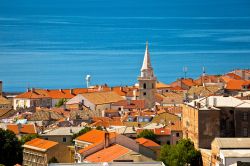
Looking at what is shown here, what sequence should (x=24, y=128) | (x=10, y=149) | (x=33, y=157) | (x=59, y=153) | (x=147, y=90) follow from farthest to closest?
(x=147, y=90) → (x=24, y=128) → (x=10, y=149) → (x=33, y=157) → (x=59, y=153)

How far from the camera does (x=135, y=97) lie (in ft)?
247

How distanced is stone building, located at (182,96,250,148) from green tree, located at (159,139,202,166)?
0.83 m

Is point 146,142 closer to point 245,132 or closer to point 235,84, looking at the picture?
point 245,132

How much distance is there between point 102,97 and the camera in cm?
7381

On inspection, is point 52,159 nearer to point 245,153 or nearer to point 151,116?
point 245,153

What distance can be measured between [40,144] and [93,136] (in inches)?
93.4

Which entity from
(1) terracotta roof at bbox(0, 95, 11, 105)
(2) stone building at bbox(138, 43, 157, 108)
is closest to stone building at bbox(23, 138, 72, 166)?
(2) stone building at bbox(138, 43, 157, 108)

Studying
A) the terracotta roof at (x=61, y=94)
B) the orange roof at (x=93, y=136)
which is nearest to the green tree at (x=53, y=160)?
the orange roof at (x=93, y=136)

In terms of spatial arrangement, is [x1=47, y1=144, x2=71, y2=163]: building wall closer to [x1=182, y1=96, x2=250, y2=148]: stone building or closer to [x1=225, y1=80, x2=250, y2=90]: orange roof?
[x1=182, y1=96, x2=250, y2=148]: stone building

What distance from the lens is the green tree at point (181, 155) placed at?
36397 millimetres

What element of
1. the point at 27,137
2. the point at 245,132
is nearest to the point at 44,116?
the point at 27,137

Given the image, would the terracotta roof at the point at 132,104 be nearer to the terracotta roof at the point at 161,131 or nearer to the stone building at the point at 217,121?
the terracotta roof at the point at 161,131

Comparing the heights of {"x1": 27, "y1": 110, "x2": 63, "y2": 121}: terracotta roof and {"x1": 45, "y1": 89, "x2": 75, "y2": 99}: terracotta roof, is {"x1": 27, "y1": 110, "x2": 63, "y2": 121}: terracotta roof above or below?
below

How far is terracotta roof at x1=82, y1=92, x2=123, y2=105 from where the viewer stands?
237ft
